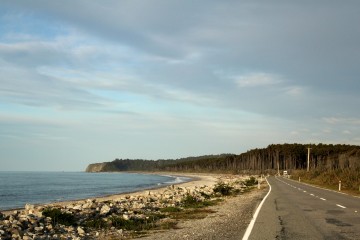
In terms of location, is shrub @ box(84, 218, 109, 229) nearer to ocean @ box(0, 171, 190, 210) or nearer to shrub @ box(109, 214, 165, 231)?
shrub @ box(109, 214, 165, 231)

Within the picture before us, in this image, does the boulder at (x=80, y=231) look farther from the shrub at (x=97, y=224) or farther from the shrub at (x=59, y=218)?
the shrub at (x=59, y=218)

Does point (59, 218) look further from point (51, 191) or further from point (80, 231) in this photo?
point (51, 191)

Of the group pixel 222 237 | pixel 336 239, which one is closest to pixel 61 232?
pixel 222 237

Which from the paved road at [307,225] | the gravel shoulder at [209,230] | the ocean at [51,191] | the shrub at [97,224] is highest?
the paved road at [307,225]

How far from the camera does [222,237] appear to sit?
12.4m

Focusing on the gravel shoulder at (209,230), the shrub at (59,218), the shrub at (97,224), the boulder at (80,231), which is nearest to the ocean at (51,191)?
the shrub at (59,218)

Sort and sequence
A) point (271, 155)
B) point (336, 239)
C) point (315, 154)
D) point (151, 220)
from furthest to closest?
point (271, 155) < point (315, 154) < point (151, 220) < point (336, 239)

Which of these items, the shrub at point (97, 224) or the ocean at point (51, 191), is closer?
the shrub at point (97, 224)

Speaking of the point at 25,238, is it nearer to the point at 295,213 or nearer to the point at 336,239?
the point at 336,239

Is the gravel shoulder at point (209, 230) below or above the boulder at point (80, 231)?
above

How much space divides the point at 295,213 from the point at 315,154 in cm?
15226

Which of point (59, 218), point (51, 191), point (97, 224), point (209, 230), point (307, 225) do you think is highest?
point (307, 225)

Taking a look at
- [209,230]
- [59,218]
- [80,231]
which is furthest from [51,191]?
[209,230]

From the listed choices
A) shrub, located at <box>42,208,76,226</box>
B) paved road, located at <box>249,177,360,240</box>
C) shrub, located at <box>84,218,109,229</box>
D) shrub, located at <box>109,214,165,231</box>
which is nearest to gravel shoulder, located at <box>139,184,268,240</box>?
paved road, located at <box>249,177,360,240</box>
